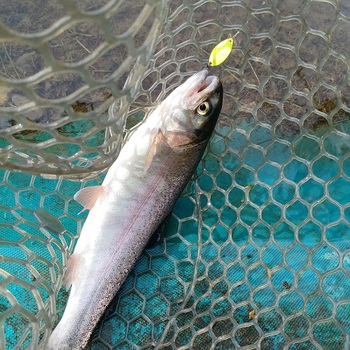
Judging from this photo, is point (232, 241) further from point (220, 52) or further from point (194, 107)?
point (220, 52)

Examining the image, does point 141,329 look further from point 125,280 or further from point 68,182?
point 68,182

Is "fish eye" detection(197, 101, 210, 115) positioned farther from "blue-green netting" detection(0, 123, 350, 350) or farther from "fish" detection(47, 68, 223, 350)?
"blue-green netting" detection(0, 123, 350, 350)

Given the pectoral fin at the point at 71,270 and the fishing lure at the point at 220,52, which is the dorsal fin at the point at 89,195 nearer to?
the pectoral fin at the point at 71,270

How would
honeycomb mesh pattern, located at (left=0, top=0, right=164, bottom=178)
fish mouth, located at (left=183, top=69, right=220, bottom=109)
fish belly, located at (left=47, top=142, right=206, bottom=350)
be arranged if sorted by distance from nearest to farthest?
1. honeycomb mesh pattern, located at (left=0, top=0, right=164, bottom=178)
2. fish mouth, located at (left=183, top=69, right=220, bottom=109)
3. fish belly, located at (left=47, top=142, right=206, bottom=350)

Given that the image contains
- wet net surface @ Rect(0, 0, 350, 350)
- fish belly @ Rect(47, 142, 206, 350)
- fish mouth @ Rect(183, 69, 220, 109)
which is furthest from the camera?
wet net surface @ Rect(0, 0, 350, 350)

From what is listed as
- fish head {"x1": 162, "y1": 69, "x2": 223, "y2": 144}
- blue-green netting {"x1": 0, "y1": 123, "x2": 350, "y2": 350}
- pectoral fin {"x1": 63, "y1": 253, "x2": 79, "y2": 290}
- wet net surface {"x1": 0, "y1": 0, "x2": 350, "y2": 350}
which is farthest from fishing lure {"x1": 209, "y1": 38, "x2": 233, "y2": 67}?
pectoral fin {"x1": 63, "y1": 253, "x2": 79, "y2": 290}

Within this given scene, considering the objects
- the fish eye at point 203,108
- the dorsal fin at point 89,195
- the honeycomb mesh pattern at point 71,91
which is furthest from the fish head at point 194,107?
the dorsal fin at point 89,195

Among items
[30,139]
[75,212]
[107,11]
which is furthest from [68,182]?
[107,11]
